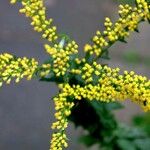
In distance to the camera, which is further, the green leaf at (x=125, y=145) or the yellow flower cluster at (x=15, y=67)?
the green leaf at (x=125, y=145)

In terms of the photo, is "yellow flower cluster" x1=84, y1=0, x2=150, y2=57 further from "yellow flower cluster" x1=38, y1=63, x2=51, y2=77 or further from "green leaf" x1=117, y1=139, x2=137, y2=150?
"green leaf" x1=117, y1=139, x2=137, y2=150

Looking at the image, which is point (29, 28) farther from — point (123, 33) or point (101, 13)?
point (123, 33)

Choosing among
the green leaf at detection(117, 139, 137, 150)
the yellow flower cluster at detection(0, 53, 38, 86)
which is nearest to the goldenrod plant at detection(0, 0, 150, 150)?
the yellow flower cluster at detection(0, 53, 38, 86)

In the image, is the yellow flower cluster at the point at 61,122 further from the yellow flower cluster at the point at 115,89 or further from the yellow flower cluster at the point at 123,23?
the yellow flower cluster at the point at 123,23

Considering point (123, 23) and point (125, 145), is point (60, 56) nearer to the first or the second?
point (123, 23)

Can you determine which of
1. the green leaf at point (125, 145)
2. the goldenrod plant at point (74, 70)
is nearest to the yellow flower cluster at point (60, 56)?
the goldenrod plant at point (74, 70)

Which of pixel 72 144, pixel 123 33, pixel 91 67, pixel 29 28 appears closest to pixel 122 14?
pixel 123 33
